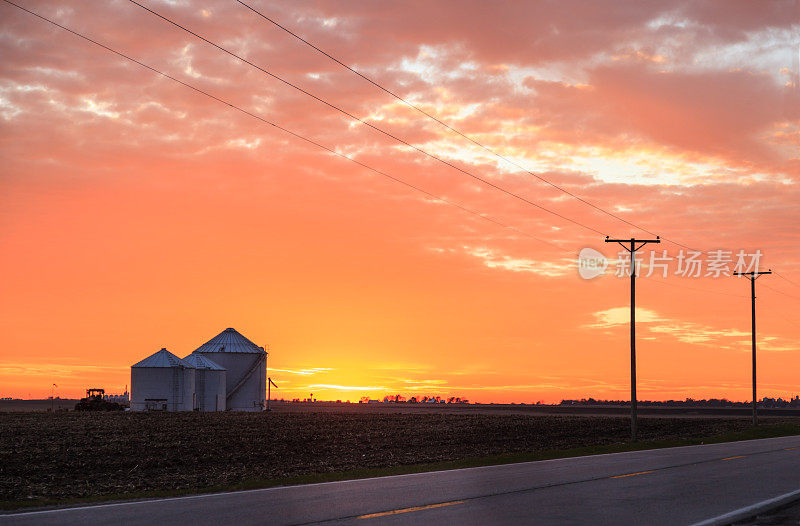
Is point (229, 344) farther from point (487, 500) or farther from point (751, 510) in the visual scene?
point (751, 510)

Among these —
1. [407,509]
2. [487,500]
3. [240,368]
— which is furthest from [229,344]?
[407,509]

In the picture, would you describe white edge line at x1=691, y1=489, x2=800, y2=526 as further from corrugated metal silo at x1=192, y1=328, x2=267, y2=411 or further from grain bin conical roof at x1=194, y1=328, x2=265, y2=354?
grain bin conical roof at x1=194, y1=328, x2=265, y2=354

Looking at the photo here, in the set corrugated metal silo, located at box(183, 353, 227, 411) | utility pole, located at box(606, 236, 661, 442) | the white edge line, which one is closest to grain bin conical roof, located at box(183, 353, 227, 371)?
corrugated metal silo, located at box(183, 353, 227, 411)

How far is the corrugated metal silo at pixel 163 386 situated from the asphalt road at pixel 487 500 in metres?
66.8

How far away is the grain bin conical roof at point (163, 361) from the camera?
85.6 metres

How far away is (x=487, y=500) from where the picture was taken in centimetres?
1612

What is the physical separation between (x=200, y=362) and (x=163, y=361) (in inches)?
194

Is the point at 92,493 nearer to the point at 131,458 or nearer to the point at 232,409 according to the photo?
the point at 131,458

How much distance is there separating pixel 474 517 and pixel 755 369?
56354 millimetres

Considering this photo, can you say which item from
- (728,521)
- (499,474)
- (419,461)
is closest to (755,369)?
(419,461)

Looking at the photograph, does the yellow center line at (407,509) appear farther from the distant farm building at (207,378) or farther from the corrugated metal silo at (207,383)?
the corrugated metal silo at (207,383)

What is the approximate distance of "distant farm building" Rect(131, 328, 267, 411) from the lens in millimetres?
85375

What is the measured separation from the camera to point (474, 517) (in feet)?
45.3

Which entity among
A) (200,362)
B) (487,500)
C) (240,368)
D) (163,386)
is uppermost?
(200,362)
